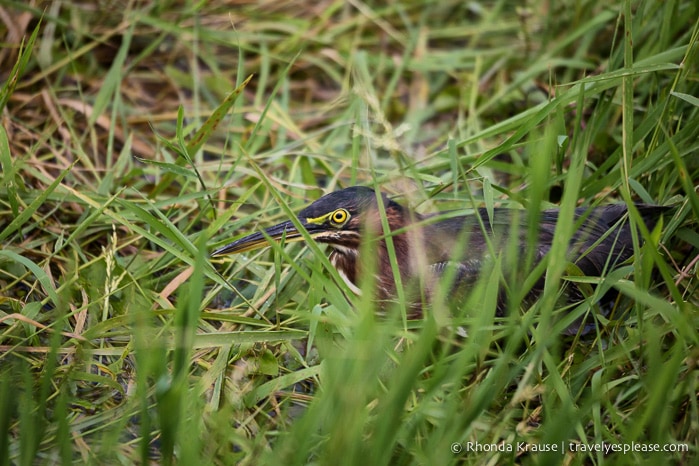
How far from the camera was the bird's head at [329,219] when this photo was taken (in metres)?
3.61

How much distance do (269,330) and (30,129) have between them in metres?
2.22

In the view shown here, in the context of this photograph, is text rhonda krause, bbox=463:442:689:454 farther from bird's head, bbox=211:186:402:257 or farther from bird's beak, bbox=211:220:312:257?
bird's beak, bbox=211:220:312:257

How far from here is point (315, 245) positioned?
3064 millimetres

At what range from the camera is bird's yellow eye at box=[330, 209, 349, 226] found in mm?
3629

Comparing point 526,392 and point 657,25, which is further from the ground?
point 657,25

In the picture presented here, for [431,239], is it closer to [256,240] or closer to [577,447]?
[256,240]

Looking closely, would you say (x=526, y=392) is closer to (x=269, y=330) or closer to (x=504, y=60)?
(x=269, y=330)

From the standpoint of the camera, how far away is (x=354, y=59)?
520cm

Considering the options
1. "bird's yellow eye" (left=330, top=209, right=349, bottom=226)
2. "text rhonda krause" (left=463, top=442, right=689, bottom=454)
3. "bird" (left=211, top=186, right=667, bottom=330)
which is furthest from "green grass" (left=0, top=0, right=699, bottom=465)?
"bird's yellow eye" (left=330, top=209, right=349, bottom=226)

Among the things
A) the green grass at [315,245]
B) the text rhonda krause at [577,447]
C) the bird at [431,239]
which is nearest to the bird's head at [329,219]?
the bird at [431,239]

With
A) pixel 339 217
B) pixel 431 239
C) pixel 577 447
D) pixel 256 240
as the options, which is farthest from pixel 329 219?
pixel 577 447

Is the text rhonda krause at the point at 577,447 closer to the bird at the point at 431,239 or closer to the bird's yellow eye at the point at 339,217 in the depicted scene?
the bird at the point at 431,239

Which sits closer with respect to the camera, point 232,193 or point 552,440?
point 552,440

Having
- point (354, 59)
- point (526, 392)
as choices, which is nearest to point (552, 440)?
point (526, 392)
